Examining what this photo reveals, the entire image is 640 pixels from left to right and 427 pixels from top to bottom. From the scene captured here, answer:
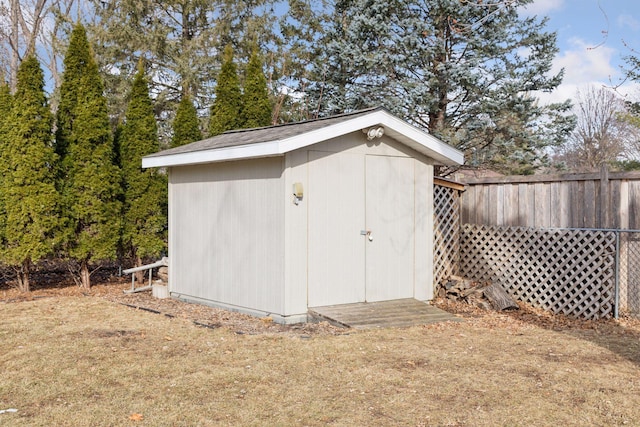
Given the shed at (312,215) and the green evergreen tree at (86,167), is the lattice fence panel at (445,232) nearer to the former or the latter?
the shed at (312,215)

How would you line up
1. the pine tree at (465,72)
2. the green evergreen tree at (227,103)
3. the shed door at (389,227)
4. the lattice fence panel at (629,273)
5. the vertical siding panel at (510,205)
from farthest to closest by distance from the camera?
the pine tree at (465,72), the green evergreen tree at (227,103), the vertical siding panel at (510,205), the shed door at (389,227), the lattice fence panel at (629,273)

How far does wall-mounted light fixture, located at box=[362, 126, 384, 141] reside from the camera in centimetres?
811

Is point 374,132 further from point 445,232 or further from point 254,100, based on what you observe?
point 254,100

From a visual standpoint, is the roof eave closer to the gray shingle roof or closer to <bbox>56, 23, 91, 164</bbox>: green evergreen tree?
the gray shingle roof

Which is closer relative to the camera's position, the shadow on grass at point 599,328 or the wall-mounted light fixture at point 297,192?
the shadow on grass at point 599,328

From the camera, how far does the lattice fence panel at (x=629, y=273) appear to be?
775 centimetres

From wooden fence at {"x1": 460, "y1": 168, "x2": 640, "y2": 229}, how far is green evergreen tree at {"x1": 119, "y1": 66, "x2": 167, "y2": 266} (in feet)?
19.2

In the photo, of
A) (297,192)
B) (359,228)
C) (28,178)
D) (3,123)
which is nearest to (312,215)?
(297,192)

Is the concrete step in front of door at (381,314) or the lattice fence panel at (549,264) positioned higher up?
the lattice fence panel at (549,264)

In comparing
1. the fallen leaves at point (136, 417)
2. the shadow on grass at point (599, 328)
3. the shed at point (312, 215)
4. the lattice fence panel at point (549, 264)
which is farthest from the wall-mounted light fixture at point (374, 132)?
the fallen leaves at point (136, 417)

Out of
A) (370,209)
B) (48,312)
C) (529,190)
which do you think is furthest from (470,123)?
(48,312)

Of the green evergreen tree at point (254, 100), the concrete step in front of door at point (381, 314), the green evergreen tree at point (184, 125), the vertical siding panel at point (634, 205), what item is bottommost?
the concrete step in front of door at point (381, 314)

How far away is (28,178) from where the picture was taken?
1027cm

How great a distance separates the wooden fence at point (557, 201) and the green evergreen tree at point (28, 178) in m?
7.12
